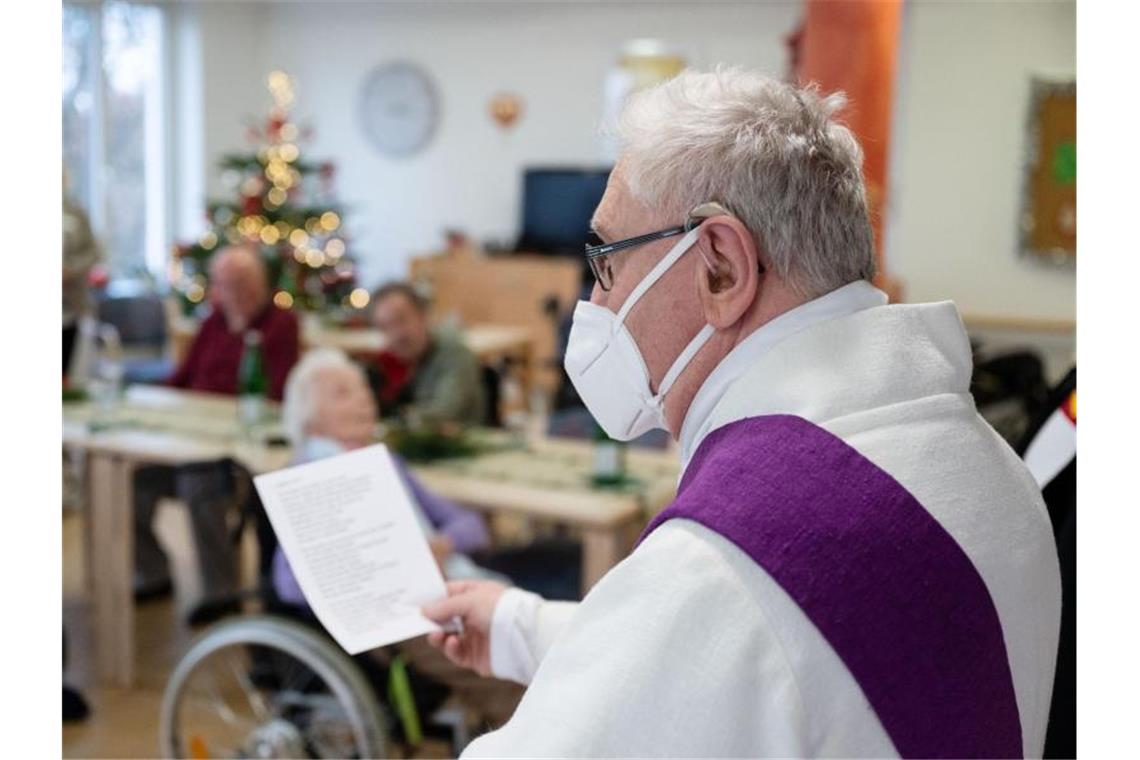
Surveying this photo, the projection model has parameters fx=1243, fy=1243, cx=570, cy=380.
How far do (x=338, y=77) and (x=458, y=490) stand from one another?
285 inches

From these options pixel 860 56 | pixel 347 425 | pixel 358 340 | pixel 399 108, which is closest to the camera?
pixel 860 56

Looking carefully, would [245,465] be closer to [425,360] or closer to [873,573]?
[425,360]

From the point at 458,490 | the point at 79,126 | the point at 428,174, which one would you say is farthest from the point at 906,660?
the point at 428,174

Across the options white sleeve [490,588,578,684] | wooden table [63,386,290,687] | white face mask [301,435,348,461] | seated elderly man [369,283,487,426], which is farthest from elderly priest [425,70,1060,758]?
seated elderly man [369,283,487,426]

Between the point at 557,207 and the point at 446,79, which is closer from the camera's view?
the point at 557,207

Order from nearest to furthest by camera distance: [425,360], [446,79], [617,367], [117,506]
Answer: [617,367], [117,506], [425,360], [446,79]

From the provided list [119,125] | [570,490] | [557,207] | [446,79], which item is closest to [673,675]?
[570,490]

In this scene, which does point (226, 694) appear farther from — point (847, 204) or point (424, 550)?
point (847, 204)

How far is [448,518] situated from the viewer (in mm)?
2943

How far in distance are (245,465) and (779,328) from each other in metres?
2.08

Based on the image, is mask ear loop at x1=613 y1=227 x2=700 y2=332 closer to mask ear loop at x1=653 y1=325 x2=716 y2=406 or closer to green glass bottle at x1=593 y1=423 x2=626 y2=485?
mask ear loop at x1=653 y1=325 x2=716 y2=406

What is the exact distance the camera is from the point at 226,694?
10.9ft

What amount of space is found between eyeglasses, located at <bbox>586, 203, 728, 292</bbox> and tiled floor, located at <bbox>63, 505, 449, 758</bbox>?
171 centimetres

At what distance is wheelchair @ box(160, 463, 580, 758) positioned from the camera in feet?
7.73
